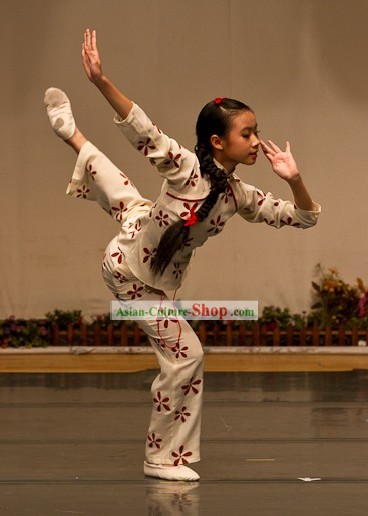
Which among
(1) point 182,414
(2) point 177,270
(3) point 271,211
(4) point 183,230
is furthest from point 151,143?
(1) point 182,414

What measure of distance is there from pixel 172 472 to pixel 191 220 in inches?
30.4

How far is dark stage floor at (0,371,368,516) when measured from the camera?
10.6 feet

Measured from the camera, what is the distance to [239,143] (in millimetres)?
3473

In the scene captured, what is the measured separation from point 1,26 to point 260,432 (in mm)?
3760

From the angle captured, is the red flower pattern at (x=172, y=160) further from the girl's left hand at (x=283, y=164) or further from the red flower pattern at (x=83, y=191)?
the red flower pattern at (x=83, y=191)

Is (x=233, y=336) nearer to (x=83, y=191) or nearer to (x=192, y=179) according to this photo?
(x=83, y=191)

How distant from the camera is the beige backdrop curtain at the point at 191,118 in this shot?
710 centimetres

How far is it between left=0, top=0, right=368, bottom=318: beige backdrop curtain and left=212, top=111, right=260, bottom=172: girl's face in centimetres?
366

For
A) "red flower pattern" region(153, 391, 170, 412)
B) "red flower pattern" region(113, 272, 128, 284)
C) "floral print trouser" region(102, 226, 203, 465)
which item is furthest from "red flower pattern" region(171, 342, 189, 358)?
"red flower pattern" region(113, 272, 128, 284)

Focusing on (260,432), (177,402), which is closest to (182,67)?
(260,432)

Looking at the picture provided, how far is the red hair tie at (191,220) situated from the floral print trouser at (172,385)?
1.01 ft

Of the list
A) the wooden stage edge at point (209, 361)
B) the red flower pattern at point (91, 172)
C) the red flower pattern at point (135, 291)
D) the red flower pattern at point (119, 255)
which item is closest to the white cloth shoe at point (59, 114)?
the red flower pattern at point (91, 172)

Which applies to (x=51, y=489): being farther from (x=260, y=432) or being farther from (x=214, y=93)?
(x=214, y=93)

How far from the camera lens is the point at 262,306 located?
7219mm
